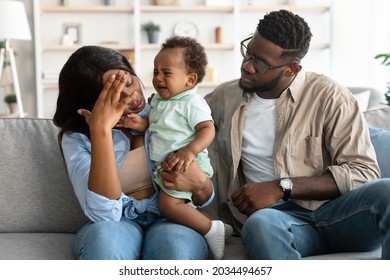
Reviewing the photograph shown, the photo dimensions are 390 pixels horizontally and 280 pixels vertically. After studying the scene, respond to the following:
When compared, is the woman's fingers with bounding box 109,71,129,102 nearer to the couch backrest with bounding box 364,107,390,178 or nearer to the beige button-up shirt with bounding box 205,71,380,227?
the beige button-up shirt with bounding box 205,71,380,227

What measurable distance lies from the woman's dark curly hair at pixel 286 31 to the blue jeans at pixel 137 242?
0.68 m

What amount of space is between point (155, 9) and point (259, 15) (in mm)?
1165

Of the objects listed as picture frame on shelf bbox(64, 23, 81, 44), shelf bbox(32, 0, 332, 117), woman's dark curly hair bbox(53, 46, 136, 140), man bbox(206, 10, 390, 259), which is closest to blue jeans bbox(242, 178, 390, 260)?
man bbox(206, 10, 390, 259)

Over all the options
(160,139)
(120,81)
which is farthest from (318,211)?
(120,81)

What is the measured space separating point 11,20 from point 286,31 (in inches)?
145

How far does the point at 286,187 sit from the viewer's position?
5.90 feet

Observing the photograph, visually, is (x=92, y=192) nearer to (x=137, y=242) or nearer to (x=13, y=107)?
(x=137, y=242)

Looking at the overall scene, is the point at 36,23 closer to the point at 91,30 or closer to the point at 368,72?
the point at 91,30

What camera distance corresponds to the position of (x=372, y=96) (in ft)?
12.7

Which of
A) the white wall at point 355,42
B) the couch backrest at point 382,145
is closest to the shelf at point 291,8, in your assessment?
the white wall at point 355,42

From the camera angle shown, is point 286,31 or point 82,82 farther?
point 286,31

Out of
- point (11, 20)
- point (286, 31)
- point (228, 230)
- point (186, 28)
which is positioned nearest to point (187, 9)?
point (186, 28)

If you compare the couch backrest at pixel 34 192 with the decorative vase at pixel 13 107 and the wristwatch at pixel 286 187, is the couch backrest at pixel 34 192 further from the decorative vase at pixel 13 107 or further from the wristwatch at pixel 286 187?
the decorative vase at pixel 13 107

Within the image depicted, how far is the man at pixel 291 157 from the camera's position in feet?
5.58
